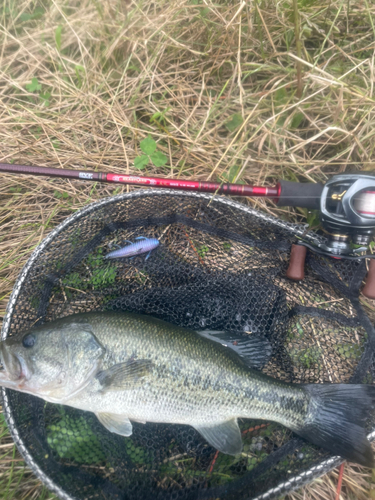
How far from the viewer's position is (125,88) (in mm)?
2768

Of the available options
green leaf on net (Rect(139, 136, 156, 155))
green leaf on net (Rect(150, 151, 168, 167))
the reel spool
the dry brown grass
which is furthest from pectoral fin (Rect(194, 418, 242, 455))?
green leaf on net (Rect(139, 136, 156, 155))

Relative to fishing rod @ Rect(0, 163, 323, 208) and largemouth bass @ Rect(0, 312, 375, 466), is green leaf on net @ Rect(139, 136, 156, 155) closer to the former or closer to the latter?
fishing rod @ Rect(0, 163, 323, 208)

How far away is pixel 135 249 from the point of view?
232 cm

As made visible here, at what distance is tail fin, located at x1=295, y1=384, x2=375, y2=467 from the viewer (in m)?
1.91

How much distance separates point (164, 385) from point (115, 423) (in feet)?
1.26

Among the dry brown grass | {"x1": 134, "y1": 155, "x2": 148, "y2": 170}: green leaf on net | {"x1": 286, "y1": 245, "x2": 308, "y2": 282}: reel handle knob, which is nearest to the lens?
{"x1": 286, "y1": 245, "x2": 308, "y2": 282}: reel handle knob

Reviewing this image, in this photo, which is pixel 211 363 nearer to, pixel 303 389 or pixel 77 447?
pixel 303 389

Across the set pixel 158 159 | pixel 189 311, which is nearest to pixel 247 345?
pixel 189 311

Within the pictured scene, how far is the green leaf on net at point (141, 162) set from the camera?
2.64 meters

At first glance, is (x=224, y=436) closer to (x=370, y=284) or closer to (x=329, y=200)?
(x=370, y=284)

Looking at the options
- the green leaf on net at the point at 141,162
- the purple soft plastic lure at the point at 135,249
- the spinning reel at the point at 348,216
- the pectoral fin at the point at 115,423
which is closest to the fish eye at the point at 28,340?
the pectoral fin at the point at 115,423

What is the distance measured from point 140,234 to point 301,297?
1.29 meters

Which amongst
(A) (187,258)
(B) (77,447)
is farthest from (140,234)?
(B) (77,447)

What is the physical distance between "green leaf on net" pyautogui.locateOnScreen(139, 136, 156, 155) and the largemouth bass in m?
1.41
